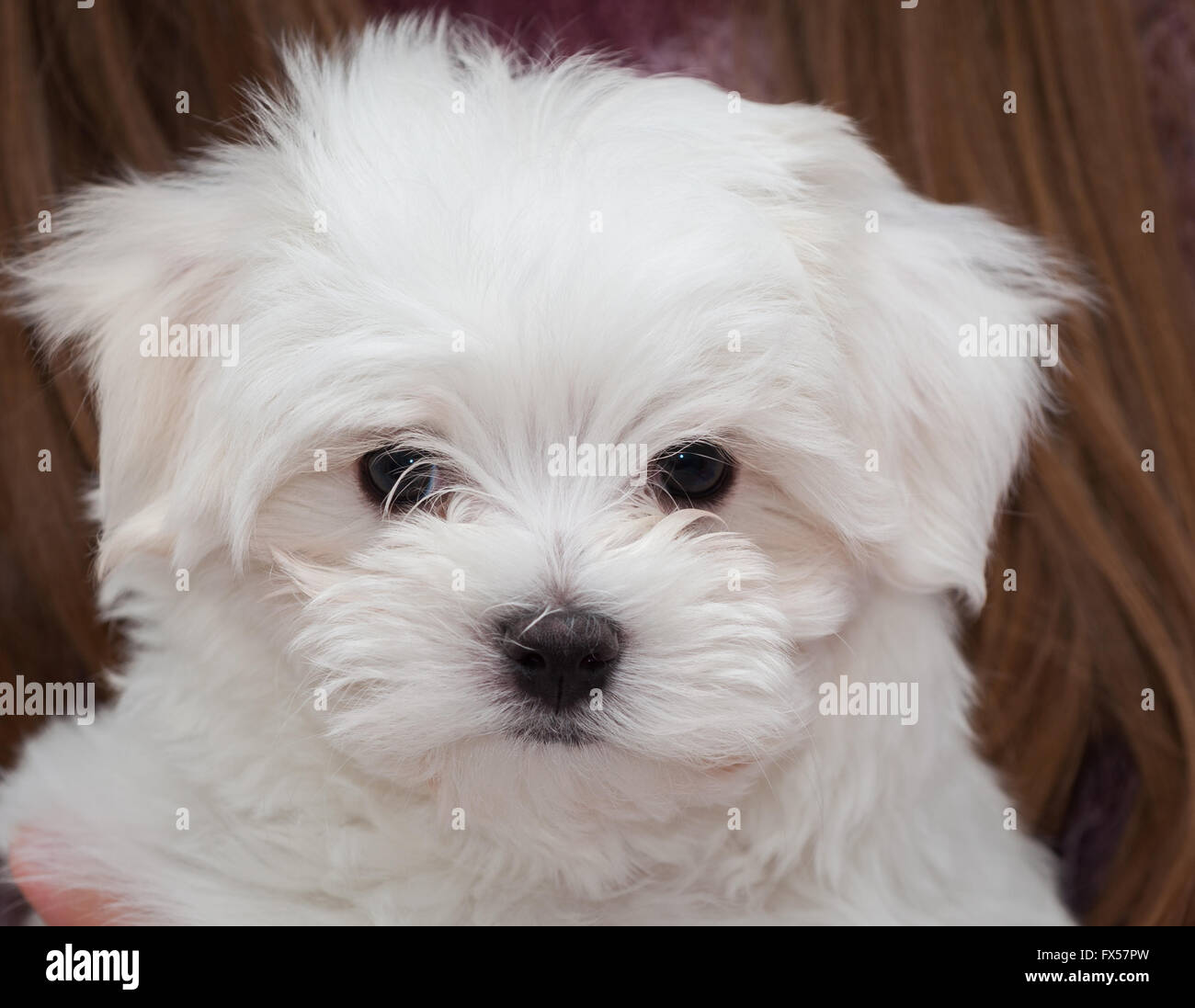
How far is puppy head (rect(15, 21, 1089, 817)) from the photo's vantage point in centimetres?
114

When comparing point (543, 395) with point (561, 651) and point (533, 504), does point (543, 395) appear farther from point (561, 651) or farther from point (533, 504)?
point (561, 651)

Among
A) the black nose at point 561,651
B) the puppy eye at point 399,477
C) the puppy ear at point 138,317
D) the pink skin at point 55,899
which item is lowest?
the pink skin at point 55,899

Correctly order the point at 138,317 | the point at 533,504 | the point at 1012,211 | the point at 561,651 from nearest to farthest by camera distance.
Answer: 1. the point at 561,651
2. the point at 533,504
3. the point at 138,317
4. the point at 1012,211

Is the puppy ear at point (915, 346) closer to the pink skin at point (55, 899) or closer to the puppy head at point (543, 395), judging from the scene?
the puppy head at point (543, 395)

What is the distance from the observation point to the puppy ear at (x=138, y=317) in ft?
4.35

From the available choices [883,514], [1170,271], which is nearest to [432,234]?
[883,514]

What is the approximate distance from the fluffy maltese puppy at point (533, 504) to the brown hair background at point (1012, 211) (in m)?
0.17

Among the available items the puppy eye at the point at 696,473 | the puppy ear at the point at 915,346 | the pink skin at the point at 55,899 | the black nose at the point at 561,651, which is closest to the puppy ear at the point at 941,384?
the puppy ear at the point at 915,346

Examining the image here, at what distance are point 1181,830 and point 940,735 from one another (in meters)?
0.41

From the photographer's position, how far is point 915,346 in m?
1.36

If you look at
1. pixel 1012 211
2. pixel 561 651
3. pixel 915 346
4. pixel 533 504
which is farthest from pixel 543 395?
pixel 1012 211

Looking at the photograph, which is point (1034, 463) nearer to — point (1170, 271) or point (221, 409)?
point (1170, 271)

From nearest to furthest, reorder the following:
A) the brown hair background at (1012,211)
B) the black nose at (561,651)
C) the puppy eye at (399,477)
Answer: the black nose at (561,651) < the puppy eye at (399,477) < the brown hair background at (1012,211)

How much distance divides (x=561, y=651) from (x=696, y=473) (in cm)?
28
